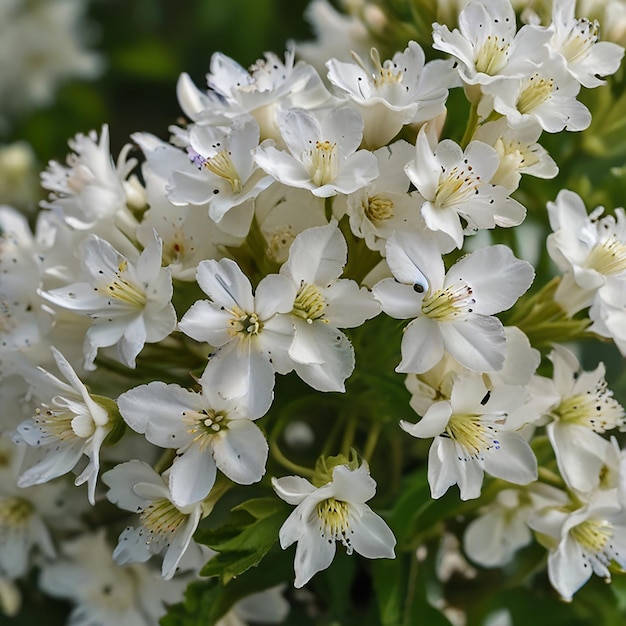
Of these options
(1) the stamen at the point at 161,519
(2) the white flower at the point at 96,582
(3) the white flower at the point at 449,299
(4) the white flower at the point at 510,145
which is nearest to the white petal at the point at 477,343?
(3) the white flower at the point at 449,299

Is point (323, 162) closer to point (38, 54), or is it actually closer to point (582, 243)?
point (582, 243)

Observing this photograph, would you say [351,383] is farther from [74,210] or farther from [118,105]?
[118,105]

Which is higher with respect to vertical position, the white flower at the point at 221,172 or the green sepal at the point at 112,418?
the white flower at the point at 221,172

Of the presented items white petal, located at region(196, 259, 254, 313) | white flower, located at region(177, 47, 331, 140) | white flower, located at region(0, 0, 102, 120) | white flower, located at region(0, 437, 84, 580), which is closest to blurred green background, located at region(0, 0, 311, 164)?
white flower, located at region(0, 0, 102, 120)

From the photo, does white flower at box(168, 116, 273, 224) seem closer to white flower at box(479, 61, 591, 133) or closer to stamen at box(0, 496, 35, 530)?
white flower at box(479, 61, 591, 133)

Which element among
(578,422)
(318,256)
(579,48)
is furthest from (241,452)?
(579,48)

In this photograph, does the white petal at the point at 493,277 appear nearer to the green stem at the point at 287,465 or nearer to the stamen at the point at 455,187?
the stamen at the point at 455,187
